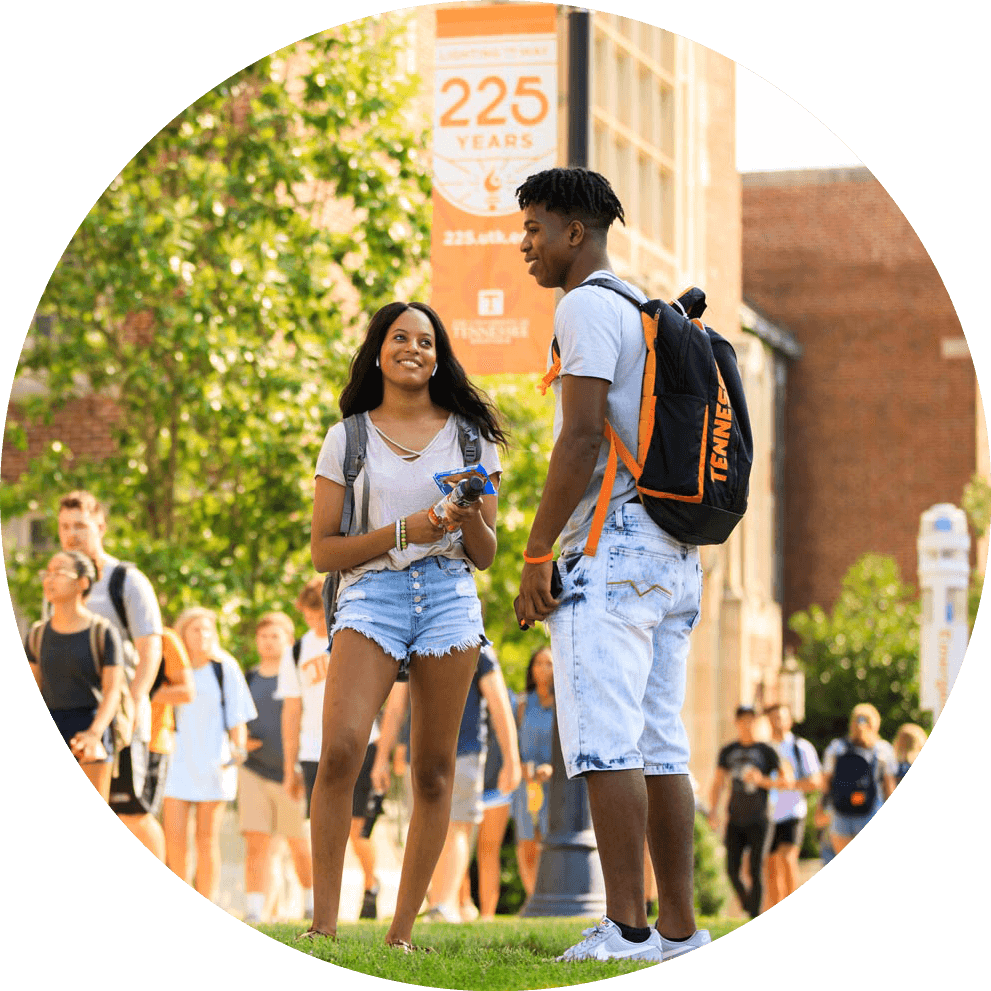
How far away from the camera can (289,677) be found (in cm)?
1041

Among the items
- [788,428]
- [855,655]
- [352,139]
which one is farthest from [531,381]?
[788,428]

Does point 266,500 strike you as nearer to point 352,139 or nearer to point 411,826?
point 352,139

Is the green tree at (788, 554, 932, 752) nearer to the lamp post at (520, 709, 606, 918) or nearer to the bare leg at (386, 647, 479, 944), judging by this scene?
the lamp post at (520, 709, 606, 918)

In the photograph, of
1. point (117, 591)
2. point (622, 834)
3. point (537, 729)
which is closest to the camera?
point (622, 834)

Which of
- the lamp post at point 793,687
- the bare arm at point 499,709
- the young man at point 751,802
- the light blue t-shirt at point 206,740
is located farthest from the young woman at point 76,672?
the lamp post at point 793,687

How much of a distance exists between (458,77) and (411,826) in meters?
6.36

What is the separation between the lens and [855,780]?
13.8 metres

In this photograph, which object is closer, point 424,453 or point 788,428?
point 424,453

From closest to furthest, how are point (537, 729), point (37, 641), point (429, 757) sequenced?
point (429, 757) → point (37, 641) → point (537, 729)

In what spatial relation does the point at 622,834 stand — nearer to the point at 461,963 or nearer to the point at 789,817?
the point at 461,963

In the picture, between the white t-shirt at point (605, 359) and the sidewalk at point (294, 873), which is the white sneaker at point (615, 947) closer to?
the white t-shirt at point (605, 359)

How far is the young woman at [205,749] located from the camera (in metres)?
10.1

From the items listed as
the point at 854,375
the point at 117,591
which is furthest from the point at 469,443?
the point at 854,375

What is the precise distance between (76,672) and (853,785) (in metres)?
7.34
